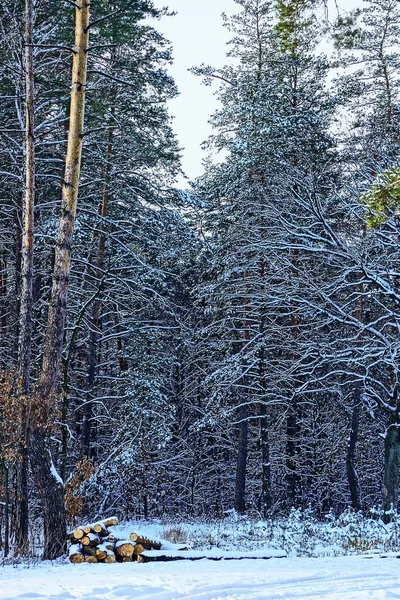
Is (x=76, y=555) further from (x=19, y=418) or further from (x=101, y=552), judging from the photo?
(x=19, y=418)

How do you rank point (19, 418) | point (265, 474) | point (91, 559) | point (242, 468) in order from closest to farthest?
point (91, 559)
point (19, 418)
point (265, 474)
point (242, 468)

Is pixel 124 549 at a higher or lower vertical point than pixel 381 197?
lower

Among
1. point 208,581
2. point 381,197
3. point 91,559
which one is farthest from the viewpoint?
point 91,559

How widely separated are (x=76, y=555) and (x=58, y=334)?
3.45m

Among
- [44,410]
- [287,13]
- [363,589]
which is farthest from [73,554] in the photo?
[287,13]

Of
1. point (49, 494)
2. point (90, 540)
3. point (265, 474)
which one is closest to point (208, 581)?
point (90, 540)

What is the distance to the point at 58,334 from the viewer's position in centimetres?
987

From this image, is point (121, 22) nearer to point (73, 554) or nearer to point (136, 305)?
point (136, 305)

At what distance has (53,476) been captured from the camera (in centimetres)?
955

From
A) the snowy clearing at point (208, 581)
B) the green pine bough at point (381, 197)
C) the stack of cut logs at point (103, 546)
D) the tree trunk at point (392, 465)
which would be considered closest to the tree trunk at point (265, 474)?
the tree trunk at point (392, 465)

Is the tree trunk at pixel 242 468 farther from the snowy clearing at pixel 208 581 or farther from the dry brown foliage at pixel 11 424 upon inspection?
the snowy clearing at pixel 208 581

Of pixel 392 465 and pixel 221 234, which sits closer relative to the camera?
pixel 392 465

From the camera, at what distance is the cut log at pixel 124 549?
8.78 meters

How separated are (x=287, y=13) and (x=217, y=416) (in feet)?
42.3
